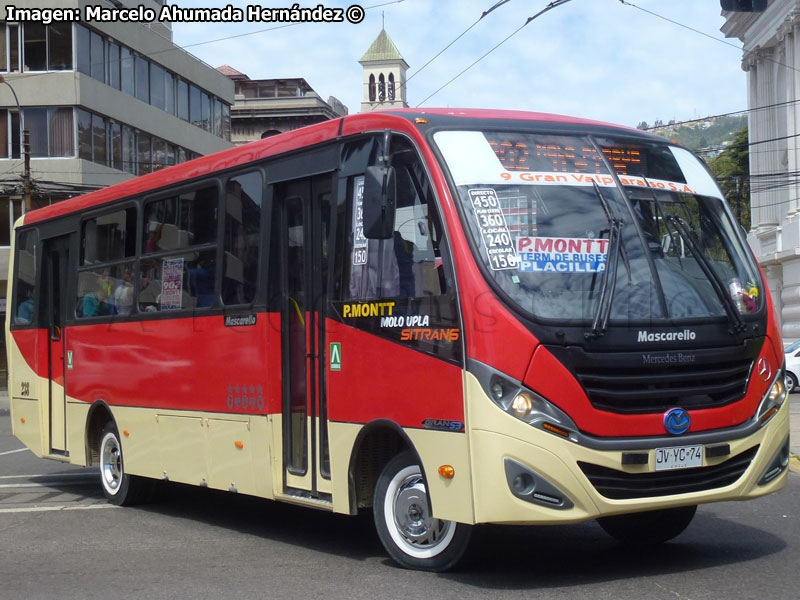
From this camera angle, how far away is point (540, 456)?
6445 millimetres

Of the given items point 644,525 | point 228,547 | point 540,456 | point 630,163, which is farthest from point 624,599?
point 228,547

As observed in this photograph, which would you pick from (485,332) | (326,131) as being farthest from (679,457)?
(326,131)

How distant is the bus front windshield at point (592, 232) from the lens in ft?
22.1

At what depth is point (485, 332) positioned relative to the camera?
6605 mm

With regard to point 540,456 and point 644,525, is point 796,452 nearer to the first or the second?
point 644,525

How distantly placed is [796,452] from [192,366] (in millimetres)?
7814

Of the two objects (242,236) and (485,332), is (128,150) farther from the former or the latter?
(485,332)

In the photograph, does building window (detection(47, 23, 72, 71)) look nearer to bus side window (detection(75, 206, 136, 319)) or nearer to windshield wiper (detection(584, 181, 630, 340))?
bus side window (detection(75, 206, 136, 319))

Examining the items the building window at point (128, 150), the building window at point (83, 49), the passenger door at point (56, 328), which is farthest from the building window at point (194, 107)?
the passenger door at point (56, 328)

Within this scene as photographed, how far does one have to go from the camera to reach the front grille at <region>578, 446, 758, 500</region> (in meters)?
6.57

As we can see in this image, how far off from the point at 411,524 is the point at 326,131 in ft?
9.22

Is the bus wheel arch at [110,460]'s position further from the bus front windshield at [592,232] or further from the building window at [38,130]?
the building window at [38,130]

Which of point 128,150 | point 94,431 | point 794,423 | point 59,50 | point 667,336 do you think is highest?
point 59,50

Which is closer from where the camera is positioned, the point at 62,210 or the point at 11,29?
the point at 62,210
